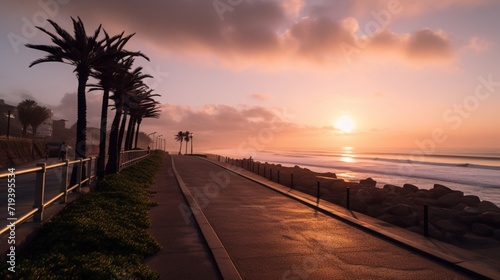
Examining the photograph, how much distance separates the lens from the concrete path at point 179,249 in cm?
623

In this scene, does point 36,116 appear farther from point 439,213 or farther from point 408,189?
point 439,213

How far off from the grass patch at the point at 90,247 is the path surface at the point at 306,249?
2044 mm

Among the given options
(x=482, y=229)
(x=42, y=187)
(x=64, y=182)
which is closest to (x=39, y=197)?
(x=42, y=187)

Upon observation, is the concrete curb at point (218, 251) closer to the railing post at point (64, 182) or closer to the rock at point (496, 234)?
the railing post at point (64, 182)

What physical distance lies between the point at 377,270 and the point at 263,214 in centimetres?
586

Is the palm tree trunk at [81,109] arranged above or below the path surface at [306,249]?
above

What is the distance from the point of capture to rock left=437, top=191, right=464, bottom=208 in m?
19.7

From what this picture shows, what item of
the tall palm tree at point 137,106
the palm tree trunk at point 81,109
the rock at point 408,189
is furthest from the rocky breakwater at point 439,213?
the tall palm tree at point 137,106

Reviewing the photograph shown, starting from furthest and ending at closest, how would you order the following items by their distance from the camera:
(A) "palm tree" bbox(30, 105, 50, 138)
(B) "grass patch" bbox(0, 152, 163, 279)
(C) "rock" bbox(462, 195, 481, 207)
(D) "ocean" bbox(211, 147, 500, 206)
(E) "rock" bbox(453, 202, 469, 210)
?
(A) "palm tree" bbox(30, 105, 50, 138) → (D) "ocean" bbox(211, 147, 500, 206) → (C) "rock" bbox(462, 195, 481, 207) → (E) "rock" bbox(453, 202, 469, 210) → (B) "grass patch" bbox(0, 152, 163, 279)

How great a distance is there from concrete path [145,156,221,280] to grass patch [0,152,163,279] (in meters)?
0.34

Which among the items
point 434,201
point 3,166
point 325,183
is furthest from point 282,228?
point 3,166

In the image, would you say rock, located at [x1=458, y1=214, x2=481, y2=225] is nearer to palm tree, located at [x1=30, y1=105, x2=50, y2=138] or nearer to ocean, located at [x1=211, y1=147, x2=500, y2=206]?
ocean, located at [x1=211, y1=147, x2=500, y2=206]

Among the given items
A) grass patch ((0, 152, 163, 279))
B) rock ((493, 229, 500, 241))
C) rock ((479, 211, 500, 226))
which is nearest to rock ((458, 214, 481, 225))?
rock ((479, 211, 500, 226))

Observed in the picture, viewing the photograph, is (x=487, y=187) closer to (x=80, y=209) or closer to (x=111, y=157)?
(x=111, y=157)
